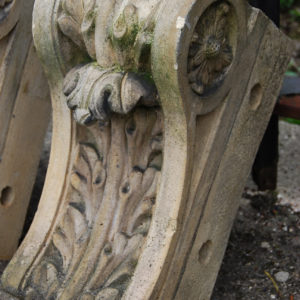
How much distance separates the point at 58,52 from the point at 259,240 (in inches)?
44.8

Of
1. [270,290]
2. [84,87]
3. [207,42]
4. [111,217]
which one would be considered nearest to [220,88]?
[207,42]

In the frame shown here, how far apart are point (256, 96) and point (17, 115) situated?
95cm

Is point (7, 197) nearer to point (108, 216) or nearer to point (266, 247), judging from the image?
point (108, 216)

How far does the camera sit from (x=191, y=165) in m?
1.56

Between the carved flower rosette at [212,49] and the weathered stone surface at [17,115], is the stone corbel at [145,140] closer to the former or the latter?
the carved flower rosette at [212,49]

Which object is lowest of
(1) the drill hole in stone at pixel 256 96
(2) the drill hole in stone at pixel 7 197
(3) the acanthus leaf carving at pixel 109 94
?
(2) the drill hole in stone at pixel 7 197

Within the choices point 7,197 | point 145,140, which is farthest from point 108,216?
point 7,197

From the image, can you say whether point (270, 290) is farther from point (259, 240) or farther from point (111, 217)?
point (111, 217)

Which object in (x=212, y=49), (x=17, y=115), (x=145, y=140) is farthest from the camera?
(x=17, y=115)

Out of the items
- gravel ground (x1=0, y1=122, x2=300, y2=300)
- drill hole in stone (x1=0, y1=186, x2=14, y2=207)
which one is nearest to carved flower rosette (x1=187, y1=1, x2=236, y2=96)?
gravel ground (x1=0, y1=122, x2=300, y2=300)

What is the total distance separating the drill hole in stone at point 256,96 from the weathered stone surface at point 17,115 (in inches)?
35.2

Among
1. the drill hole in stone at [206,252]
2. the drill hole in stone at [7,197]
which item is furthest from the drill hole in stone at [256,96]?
the drill hole in stone at [7,197]

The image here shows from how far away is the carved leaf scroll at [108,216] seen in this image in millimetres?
1625

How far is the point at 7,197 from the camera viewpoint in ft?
7.28
